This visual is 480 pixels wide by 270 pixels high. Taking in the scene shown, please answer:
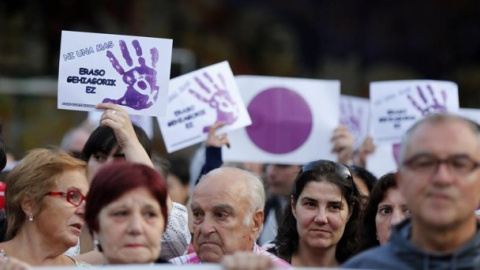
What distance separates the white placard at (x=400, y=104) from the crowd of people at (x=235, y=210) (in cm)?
104

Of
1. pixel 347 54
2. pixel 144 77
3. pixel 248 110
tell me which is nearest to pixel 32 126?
pixel 347 54

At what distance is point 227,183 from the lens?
6660mm

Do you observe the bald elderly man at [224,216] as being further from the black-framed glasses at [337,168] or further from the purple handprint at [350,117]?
the purple handprint at [350,117]

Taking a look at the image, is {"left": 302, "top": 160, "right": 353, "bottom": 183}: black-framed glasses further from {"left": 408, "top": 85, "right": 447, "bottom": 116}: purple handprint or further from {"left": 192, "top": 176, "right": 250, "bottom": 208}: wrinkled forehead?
{"left": 408, "top": 85, "right": 447, "bottom": 116}: purple handprint

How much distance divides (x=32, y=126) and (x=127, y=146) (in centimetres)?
901

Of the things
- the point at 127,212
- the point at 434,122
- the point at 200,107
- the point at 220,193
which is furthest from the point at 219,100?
the point at 434,122

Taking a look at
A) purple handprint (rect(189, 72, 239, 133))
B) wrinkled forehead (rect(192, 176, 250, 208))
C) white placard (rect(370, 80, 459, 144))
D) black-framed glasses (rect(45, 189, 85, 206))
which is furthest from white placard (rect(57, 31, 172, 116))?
white placard (rect(370, 80, 459, 144))

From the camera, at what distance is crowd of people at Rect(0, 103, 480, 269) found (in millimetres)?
4883

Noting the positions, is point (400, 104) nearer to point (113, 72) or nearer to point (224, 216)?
point (113, 72)

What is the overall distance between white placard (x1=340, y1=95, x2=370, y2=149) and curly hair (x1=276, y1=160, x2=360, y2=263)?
3.04 meters

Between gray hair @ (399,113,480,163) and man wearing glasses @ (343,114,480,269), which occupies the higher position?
gray hair @ (399,113,480,163)

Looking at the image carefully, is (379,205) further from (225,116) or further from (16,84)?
(16,84)

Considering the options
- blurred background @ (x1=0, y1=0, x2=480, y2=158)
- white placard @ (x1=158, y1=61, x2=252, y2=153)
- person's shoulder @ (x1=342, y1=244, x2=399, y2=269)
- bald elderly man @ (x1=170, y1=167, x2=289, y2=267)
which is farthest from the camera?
blurred background @ (x1=0, y1=0, x2=480, y2=158)

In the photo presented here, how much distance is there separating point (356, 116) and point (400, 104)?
102 cm
